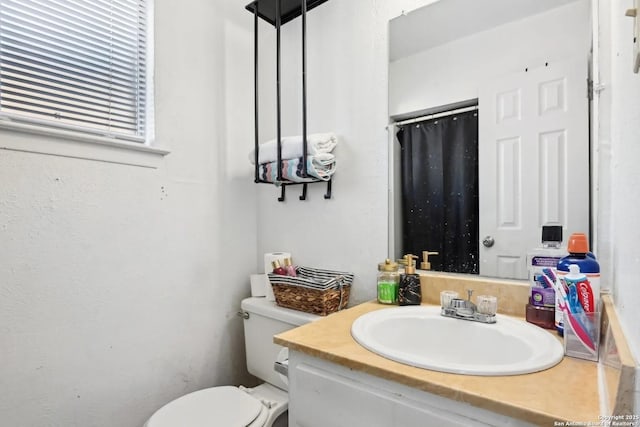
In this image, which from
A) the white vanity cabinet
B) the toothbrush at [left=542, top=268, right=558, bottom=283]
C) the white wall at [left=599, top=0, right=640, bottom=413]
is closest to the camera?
the white wall at [left=599, top=0, right=640, bottom=413]

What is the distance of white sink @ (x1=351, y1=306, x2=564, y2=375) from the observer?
64 cm

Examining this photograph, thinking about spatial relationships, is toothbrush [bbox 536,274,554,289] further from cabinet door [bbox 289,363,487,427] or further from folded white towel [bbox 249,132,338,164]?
folded white towel [bbox 249,132,338,164]

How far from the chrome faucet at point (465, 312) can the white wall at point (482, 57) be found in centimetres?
62

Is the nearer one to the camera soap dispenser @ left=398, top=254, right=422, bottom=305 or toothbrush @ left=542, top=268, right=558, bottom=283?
toothbrush @ left=542, top=268, right=558, bottom=283

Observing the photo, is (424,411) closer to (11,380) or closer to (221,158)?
(11,380)

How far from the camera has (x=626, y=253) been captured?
53 cm

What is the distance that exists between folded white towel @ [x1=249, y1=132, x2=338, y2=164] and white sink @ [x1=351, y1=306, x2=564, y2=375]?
627mm

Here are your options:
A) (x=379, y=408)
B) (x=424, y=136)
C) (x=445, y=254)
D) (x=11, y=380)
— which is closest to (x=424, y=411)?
(x=379, y=408)

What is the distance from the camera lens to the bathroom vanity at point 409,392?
514 millimetres

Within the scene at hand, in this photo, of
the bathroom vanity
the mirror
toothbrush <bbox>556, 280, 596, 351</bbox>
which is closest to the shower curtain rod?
the mirror

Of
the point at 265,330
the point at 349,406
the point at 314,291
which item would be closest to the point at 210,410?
the point at 265,330

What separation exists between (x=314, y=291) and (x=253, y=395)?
0.47m

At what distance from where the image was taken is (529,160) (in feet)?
3.00

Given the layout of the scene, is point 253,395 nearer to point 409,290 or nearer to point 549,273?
point 409,290
